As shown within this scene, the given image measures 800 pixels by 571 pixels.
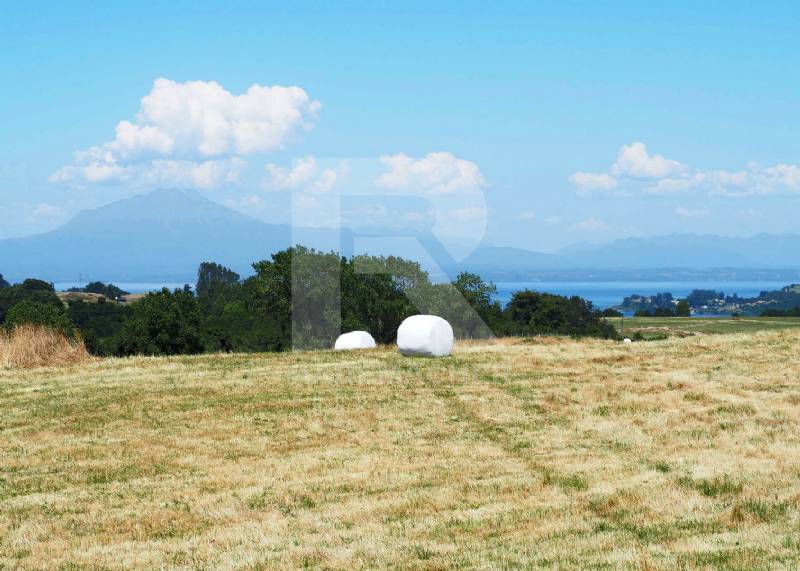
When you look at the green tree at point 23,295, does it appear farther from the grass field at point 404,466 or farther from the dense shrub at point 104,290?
the grass field at point 404,466

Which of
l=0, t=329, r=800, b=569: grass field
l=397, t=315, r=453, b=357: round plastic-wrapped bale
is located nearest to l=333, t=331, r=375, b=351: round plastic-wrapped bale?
l=397, t=315, r=453, b=357: round plastic-wrapped bale

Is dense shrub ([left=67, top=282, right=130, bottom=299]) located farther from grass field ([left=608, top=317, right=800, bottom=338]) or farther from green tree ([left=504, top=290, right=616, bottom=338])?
grass field ([left=608, top=317, right=800, bottom=338])

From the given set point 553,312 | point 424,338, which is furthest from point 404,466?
point 553,312

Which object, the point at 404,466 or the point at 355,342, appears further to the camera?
the point at 355,342

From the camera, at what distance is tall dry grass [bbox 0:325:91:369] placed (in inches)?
851

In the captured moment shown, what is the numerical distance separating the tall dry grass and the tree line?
16.9 m

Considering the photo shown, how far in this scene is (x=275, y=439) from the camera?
13.0 metres

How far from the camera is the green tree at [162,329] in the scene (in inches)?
2242

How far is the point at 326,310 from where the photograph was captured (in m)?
50.3

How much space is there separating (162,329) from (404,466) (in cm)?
4884

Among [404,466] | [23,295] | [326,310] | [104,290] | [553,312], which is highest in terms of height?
[104,290]

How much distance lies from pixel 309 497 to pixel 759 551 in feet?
15.3

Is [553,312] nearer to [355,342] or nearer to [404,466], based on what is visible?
[355,342]

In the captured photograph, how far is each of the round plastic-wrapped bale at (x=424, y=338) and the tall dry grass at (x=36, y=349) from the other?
8095 mm
